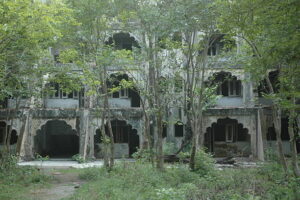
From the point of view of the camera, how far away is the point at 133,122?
23734mm

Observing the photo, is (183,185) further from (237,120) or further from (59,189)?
(237,120)

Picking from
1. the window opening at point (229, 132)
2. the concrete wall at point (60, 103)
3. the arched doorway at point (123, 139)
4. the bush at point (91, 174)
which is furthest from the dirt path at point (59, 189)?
the window opening at point (229, 132)

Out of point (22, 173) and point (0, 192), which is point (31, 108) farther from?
point (0, 192)

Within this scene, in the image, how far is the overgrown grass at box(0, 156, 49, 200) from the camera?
11.1 meters

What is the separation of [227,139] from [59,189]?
51.4 ft

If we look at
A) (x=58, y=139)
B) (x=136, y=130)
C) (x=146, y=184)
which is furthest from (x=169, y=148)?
(x=146, y=184)

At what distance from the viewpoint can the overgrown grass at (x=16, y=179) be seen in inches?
437

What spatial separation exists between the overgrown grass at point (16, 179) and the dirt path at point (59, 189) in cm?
37

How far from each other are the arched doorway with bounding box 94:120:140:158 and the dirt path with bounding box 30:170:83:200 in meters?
9.08

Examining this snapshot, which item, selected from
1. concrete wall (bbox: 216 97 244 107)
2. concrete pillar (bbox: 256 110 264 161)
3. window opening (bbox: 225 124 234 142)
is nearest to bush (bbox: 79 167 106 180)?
concrete pillar (bbox: 256 110 264 161)

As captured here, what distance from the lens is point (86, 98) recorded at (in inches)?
931

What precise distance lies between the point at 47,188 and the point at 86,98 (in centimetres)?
1170

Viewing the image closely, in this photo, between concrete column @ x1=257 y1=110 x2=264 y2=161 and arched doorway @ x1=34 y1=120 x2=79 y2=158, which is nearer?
concrete column @ x1=257 y1=110 x2=264 y2=161

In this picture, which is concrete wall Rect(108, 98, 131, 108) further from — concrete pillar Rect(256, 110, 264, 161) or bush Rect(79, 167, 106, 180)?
bush Rect(79, 167, 106, 180)
